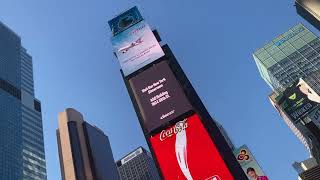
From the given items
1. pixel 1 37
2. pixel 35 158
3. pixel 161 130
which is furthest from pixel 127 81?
pixel 1 37

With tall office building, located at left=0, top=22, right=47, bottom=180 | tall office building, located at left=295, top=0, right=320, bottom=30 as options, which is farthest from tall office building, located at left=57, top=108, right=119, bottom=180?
tall office building, located at left=0, top=22, right=47, bottom=180

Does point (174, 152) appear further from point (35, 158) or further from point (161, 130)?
point (35, 158)

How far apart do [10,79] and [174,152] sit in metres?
172

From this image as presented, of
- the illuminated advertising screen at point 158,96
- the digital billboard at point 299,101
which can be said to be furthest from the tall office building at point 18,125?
the illuminated advertising screen at point 158,96

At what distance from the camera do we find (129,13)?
98.0 feet

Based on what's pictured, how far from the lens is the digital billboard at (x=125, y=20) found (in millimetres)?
28805

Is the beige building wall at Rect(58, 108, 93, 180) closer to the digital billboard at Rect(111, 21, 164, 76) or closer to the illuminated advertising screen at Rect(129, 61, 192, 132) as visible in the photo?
the digital billboard at Rect(111, 21, 164, 76)

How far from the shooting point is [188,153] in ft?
Result: 66.1

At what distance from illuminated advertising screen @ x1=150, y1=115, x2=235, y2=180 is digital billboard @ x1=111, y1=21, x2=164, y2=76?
5.71 m

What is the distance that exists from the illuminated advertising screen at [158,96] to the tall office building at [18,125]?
121499mm

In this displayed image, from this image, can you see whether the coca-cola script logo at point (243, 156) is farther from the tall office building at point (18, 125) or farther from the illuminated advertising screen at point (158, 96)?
the tall office building at point (18, 125)

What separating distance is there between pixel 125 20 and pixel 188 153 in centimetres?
1257

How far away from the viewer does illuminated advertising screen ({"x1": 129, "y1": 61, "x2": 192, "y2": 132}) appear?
22.2 meters

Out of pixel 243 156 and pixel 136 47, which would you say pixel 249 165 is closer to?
pixel 243 156
